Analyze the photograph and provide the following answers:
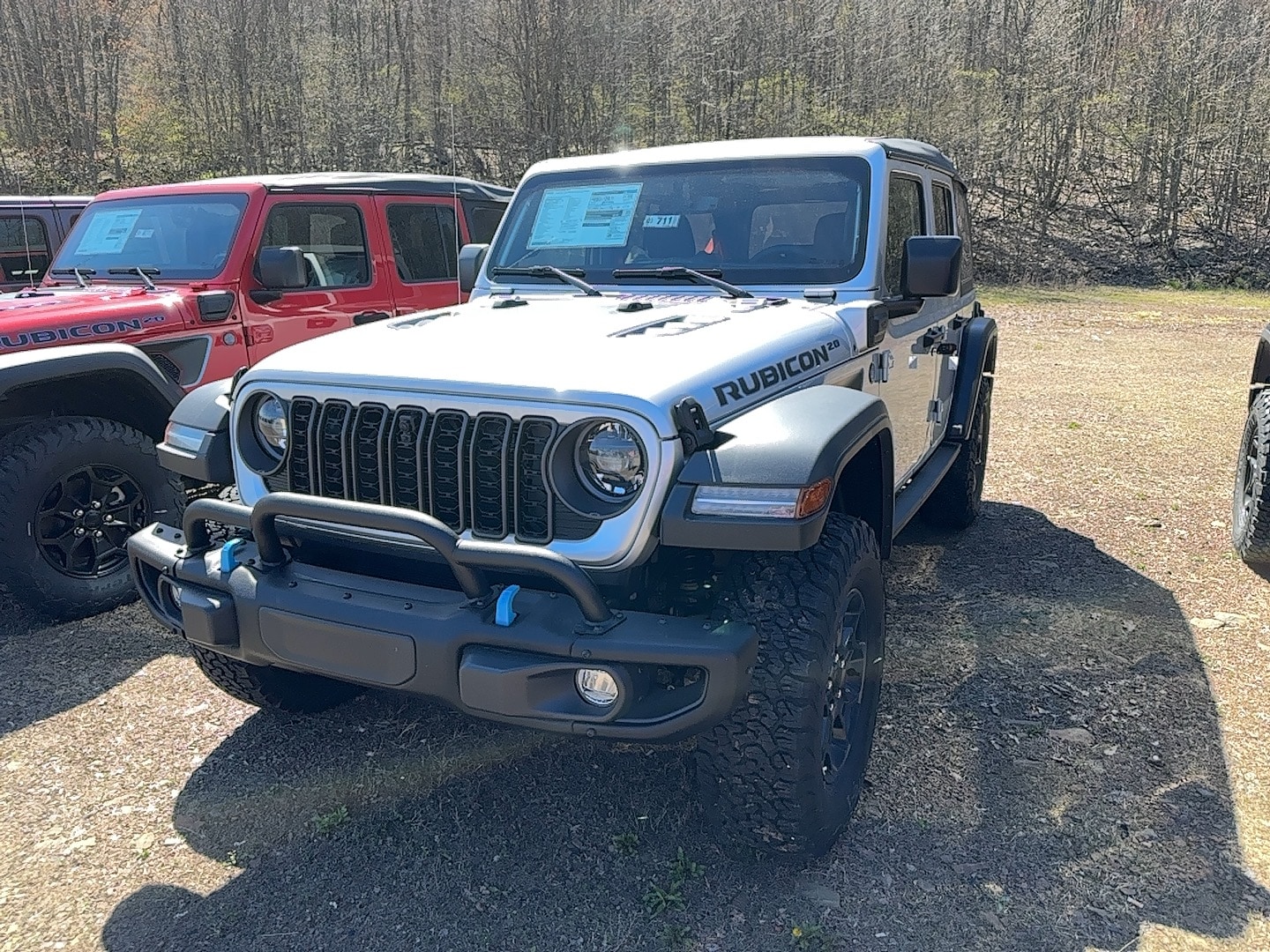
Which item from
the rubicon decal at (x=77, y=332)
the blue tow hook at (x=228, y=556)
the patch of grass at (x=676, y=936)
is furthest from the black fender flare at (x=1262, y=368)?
the rubicon decal at (x=77, y=332)

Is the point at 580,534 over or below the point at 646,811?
over

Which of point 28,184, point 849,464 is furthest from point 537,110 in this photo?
point 849,464

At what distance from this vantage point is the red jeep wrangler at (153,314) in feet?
13.6

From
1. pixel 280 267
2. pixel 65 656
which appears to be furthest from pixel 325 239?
pixel 65 656

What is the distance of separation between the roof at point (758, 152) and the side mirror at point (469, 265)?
1.43 feet

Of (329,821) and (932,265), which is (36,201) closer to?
(329,821)

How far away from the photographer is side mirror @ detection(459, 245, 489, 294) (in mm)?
4219

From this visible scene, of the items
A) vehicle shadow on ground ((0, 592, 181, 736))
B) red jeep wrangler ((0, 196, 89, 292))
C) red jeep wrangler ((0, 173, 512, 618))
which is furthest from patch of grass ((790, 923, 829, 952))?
red jeep wrangler ((0, 196, 89, 292))

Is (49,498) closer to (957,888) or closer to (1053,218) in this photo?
(957,888)

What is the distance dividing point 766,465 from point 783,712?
0.59 meters

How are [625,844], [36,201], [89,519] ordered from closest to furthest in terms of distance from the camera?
[625,844]
[89,519]
[36,201]

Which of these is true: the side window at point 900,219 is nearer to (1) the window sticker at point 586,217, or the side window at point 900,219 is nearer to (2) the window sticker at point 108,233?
(1) the window sticker at point 586,217

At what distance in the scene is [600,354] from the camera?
2.58 m

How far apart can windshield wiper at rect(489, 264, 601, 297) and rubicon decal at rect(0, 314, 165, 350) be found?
5.99 feet
